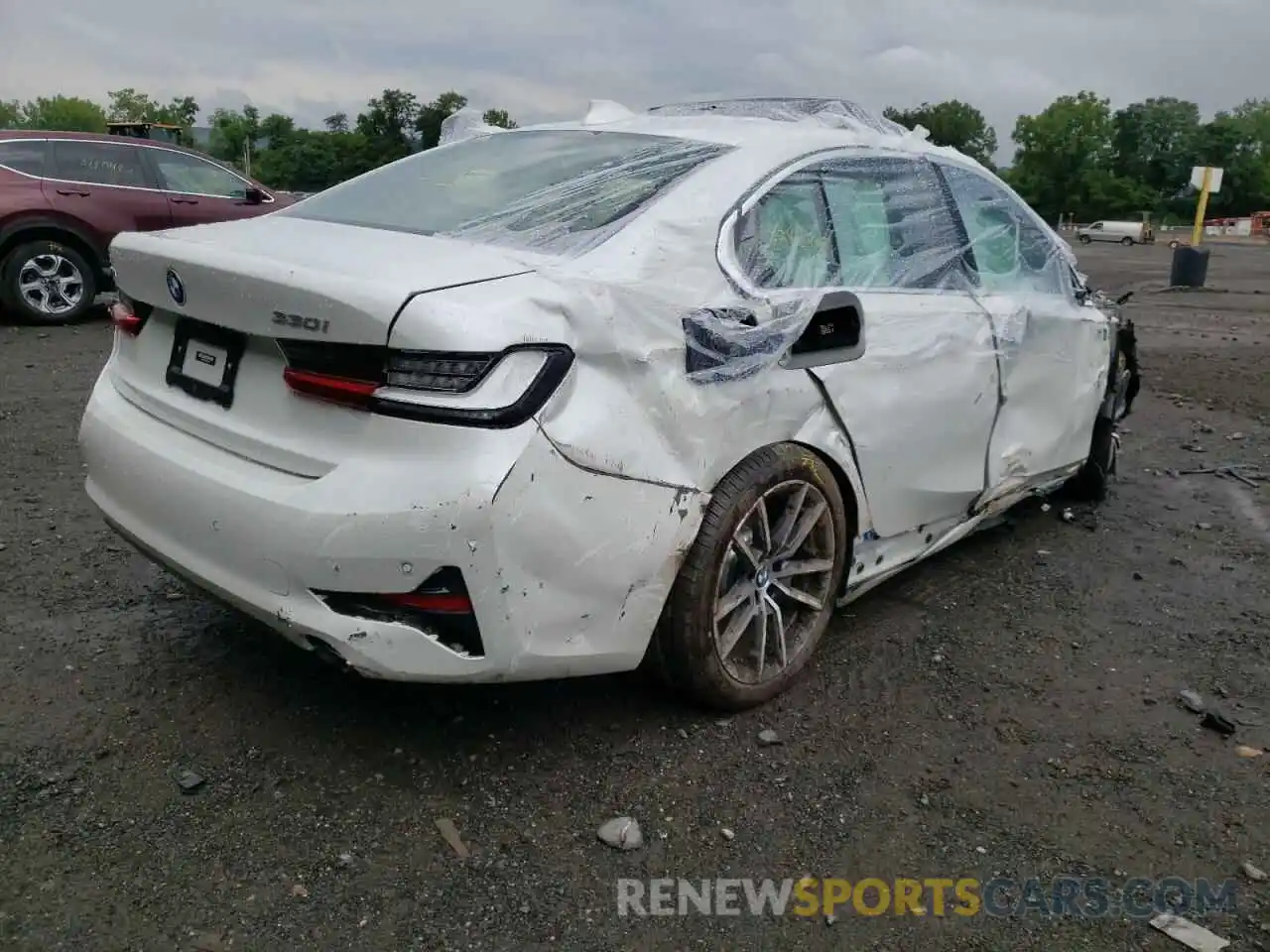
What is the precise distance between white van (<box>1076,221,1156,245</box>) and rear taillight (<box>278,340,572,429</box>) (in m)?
60.3

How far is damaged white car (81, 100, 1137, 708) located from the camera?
2160 millimetres

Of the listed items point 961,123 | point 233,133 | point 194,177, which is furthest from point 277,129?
point 194,177

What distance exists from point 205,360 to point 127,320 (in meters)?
→ 0.50

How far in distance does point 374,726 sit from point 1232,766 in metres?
2.35

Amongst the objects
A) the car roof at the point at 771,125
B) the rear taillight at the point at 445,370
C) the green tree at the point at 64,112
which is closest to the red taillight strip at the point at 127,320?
the rear taillight at the point at 445,370

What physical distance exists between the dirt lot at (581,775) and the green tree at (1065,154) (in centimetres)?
10021

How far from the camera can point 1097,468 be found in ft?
16.4

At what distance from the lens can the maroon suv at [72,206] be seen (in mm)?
8688

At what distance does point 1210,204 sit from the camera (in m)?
88.1

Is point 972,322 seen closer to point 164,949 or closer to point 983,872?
point 983,872

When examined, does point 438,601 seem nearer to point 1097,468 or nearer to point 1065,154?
point 1097,468

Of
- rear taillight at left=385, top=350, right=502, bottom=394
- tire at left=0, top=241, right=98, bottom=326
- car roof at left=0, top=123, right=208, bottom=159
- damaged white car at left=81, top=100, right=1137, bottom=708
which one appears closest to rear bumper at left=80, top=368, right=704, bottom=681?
damaged white car at left=81, top=100, right=1137, bottom=708

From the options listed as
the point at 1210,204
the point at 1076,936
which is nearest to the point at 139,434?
the point at 1076,936

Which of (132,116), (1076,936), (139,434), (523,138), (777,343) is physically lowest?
(1076,936)
